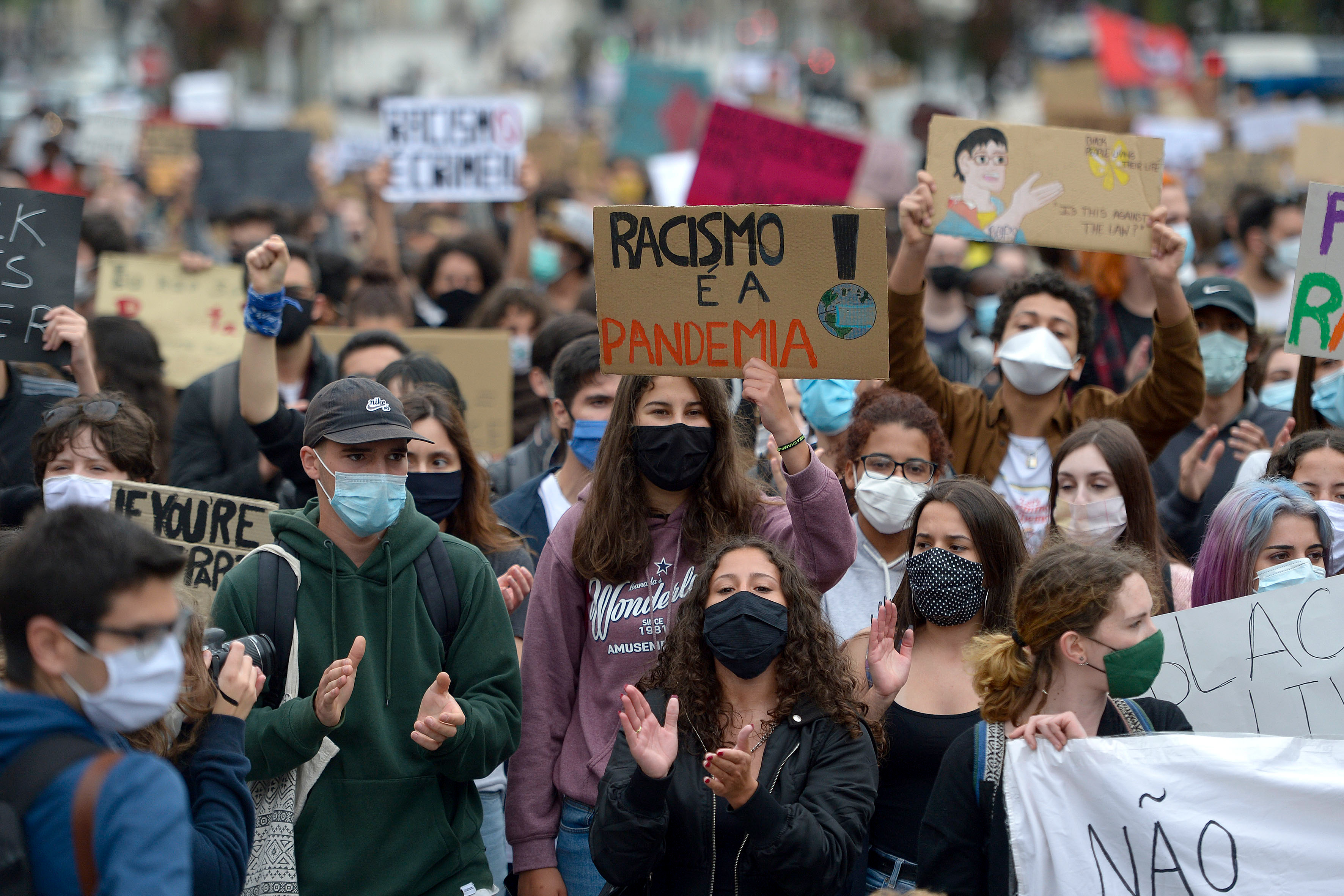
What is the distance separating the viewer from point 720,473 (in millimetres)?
4223

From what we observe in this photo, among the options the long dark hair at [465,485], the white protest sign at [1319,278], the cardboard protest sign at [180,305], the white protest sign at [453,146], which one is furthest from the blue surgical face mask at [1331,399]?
the white protest sign at [453,146]

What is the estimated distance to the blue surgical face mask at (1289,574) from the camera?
403 cm

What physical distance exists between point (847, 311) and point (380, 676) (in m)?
1.69

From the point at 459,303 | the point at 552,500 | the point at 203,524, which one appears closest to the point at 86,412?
the point at 203,524

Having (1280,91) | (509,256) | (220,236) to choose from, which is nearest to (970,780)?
(509,256)

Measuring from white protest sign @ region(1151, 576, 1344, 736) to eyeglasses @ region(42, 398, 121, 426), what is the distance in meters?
3.36

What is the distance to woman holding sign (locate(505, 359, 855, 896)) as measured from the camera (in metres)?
4.00

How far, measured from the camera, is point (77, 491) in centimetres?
458

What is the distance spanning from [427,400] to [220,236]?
8326mm

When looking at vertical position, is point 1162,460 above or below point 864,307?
below

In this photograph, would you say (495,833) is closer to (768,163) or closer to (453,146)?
(768,163)

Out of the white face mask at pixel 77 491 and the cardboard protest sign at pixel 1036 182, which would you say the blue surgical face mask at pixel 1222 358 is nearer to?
the cardboard protest sign at pixel 1036 182

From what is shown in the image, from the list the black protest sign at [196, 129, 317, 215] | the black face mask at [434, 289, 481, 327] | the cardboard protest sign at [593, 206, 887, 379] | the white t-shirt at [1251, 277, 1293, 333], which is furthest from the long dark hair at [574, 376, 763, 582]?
the black protest sign at [196, 129, 317, 215]

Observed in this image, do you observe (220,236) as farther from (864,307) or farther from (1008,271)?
(864,307)
